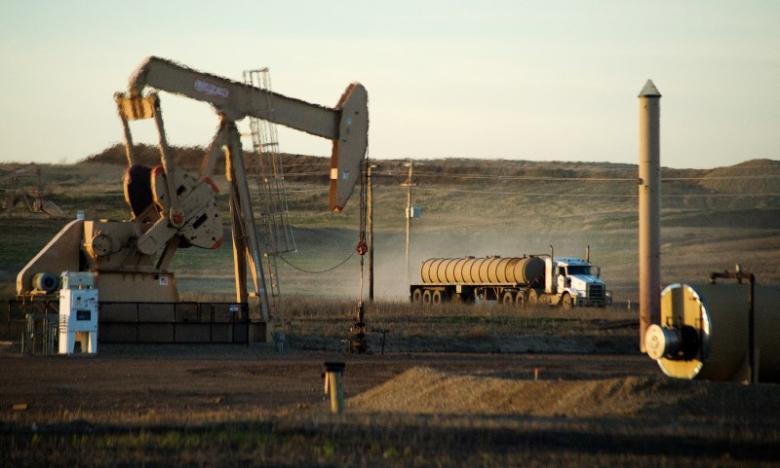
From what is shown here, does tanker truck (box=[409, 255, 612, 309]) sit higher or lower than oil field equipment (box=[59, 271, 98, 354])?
higher

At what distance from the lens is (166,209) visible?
29.1 metres

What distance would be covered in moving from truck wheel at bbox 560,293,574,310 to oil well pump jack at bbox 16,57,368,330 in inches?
811

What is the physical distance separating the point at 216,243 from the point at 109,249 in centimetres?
253

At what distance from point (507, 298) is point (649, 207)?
98.6 feet

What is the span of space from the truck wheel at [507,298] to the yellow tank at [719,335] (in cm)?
3371

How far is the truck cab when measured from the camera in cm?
5044

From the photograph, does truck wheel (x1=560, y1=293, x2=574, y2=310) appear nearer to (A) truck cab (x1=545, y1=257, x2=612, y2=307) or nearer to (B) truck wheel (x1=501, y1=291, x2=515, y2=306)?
(A) truck cab (x1=545, y1=257, x2=612, y2=307)

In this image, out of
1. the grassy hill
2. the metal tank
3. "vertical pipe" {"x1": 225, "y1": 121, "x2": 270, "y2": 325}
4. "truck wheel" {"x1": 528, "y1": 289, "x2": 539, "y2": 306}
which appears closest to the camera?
"vertical pipe" {"x1": 225, "y1": 121, "x2": 270, "y2": 325}

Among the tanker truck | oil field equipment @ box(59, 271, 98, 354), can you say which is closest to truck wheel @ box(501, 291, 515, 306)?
the tanker truck

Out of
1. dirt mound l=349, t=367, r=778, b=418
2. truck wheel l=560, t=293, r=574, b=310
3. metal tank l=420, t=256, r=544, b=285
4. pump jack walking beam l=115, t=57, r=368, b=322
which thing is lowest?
dirt mound l=349, t=367, r=778, b=418

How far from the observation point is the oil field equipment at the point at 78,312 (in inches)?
1040

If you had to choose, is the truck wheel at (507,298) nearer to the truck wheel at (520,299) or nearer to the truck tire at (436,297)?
the truck wheel at (520,299)

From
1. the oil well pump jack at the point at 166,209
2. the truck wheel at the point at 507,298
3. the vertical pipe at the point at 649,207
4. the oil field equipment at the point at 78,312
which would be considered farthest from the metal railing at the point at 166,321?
the truck wheel at the point at 507,298

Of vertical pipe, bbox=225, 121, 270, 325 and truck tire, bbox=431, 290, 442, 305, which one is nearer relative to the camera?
vertical pipe, bbox=225, 121, 270, 325
